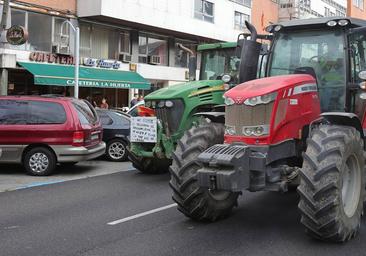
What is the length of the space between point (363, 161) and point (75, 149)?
676 centimetres

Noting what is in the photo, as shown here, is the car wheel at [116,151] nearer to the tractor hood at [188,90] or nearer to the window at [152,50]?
the tractor hood at [188,90]

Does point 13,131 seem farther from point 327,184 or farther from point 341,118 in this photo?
point 327,184

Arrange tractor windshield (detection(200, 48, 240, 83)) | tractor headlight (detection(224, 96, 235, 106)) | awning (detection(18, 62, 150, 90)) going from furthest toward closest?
awning (detection(18, 62, 150, 90)) → tractor windshield (detection(200, 48, 240, 83)) → tractor headlight (detection(224, 96, 235, 106))

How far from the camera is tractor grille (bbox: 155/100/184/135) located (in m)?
10.0

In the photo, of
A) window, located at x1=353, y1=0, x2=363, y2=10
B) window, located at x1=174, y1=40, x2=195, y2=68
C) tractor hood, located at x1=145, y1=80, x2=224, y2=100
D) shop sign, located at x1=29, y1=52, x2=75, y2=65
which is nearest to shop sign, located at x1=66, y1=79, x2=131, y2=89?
shop sign, located at x1=29, y1=52, x2=75, y2=65

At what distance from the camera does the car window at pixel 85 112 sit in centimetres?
1165

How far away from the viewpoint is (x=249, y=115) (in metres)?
6.06

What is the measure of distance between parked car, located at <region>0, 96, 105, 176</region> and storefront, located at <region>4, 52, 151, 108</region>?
400 inches

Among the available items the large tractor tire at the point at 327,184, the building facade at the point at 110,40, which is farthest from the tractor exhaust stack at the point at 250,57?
the building facade at the point at 110,40

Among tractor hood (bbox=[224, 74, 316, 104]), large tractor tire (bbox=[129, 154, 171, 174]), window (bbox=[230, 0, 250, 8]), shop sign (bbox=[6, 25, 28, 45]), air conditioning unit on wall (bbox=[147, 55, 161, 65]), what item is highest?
window (bbox=[230, 0, 250, 8])

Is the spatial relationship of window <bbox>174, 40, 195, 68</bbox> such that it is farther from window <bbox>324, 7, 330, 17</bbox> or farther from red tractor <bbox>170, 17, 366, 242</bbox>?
red tractor <bbox>170, 17, 366, 242</bbox>

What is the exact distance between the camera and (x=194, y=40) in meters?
33.0

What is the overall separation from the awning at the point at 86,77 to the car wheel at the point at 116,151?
335 inches

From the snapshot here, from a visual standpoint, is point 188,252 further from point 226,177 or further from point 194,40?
point 194,40
